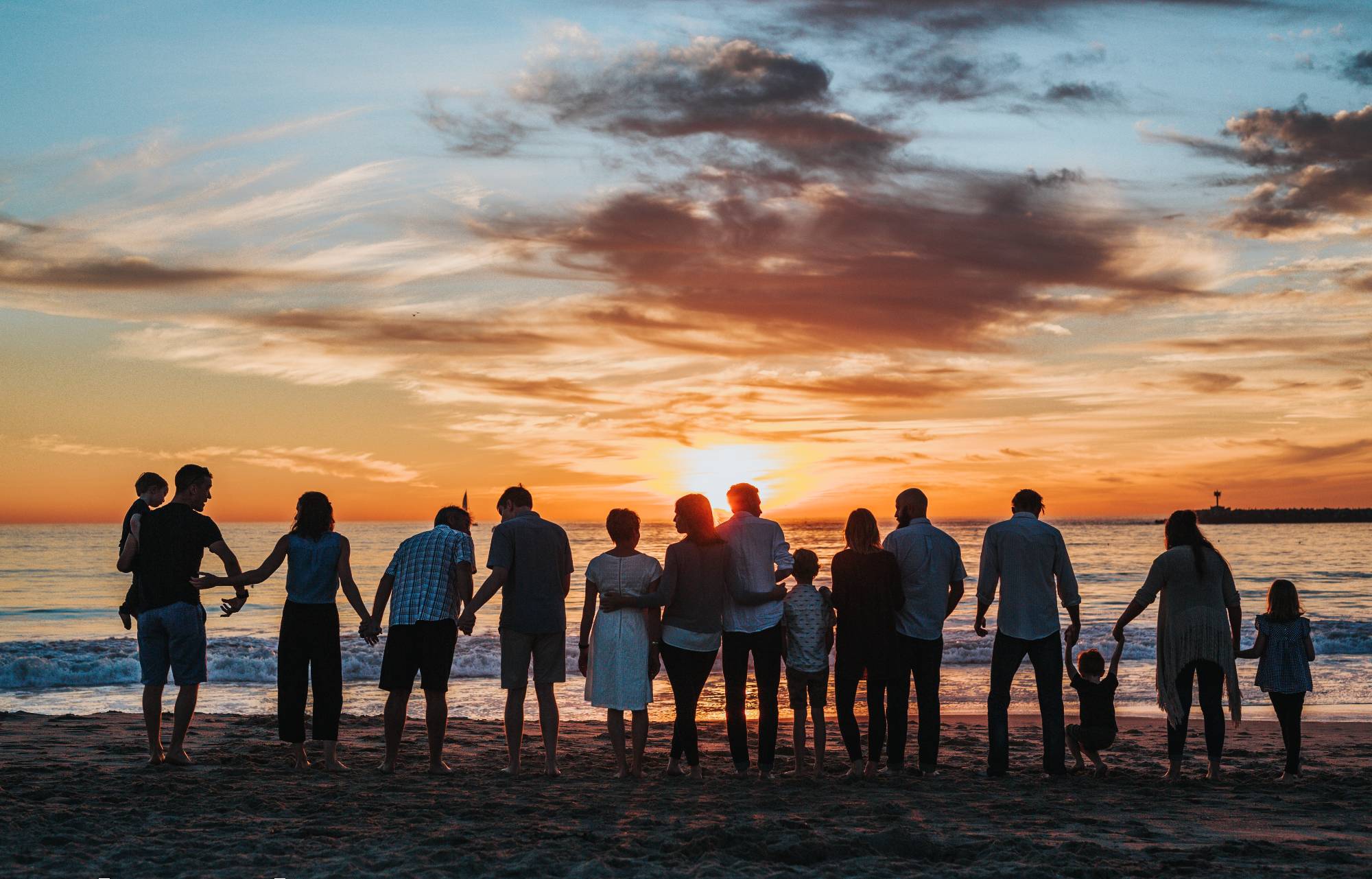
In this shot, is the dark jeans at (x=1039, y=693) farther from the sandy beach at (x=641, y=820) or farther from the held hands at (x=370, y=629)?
the held hands at (x=370, y=629)

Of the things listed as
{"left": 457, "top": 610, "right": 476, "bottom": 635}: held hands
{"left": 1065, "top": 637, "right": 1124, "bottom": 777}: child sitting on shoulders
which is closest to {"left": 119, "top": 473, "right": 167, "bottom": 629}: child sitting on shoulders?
{"left": 457, "top": 610, "right": 476, "bottom": 635}: held hands

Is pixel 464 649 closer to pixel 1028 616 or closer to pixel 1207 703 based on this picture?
pixel 1028 616

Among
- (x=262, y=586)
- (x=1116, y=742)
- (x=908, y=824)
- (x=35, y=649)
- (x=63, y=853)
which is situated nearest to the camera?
(x=63, y=853)

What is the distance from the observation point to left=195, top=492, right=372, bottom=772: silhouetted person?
687cm

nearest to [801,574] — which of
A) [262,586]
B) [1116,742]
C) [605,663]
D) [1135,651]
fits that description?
[605,663]

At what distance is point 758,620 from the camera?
22.8 feet

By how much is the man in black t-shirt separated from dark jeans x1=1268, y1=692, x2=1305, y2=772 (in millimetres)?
7219

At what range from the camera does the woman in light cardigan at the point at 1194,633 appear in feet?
22.9

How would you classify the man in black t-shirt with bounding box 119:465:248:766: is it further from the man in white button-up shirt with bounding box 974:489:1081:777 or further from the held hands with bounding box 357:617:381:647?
the man in white button-up shirt with bounding box 974:489:1081:777

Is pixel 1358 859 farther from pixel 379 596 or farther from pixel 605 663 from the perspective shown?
pixel 379 596

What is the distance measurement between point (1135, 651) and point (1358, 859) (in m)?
13.8

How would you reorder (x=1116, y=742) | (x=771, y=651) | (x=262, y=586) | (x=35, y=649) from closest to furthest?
(x=771, y=651)
(x=1116, y=742)
(x=35, y=649)
(x=262, y=586)

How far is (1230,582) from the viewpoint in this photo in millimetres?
7086

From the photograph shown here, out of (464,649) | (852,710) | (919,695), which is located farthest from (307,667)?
(464,649)
